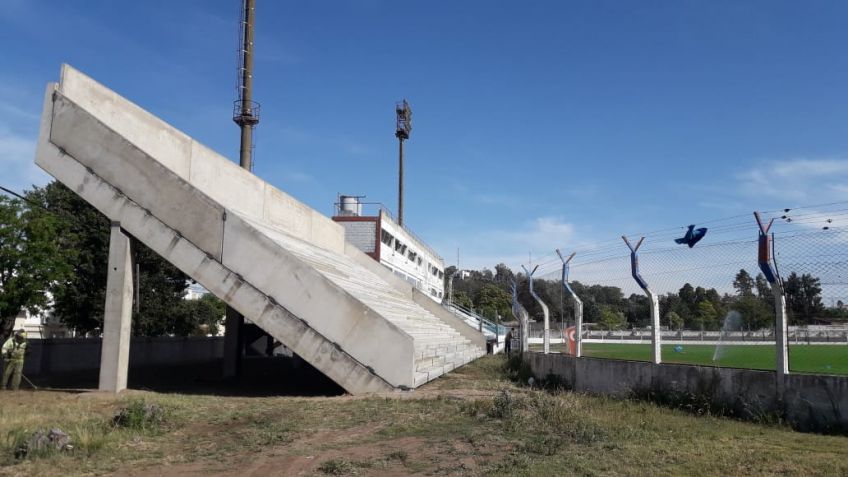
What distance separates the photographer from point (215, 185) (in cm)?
1920

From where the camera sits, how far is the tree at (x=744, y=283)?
30.2ft

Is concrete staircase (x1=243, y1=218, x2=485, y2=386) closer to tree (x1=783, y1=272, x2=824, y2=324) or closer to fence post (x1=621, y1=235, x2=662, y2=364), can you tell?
fence post (x1=621, y1=235, x2=662, y2=364)

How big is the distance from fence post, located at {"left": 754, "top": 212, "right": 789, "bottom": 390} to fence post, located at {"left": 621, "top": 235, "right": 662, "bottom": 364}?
1.99 m

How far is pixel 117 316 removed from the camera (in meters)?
14.3

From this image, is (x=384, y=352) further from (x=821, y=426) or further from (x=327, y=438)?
(x=821, y=426)

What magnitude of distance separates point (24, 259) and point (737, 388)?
15743 mm

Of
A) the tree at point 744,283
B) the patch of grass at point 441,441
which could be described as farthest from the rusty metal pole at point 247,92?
the tree at point 744,283

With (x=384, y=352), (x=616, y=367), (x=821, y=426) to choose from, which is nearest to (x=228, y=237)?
(x=384, y=352)

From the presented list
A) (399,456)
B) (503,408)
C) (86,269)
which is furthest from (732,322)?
(86,269)

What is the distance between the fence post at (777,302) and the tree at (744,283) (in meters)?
0.40

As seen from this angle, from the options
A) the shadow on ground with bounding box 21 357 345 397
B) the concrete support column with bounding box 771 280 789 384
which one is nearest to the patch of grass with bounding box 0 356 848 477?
the concrete support column with bounding box 771 280 789 384

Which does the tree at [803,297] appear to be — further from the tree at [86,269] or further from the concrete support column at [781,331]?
the tree at [86,269]

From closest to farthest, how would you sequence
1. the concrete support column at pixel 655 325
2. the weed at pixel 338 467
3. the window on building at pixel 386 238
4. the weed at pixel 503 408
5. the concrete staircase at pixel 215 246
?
the weed at pixel 338 467
the weed at pixel 503 408
the concrete support column at pixel 655 325
the concrete staircase at pixel 215 246
the window on building at pixel 386 238

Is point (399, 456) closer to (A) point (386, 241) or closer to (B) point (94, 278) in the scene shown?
(B) point (94, 278)
